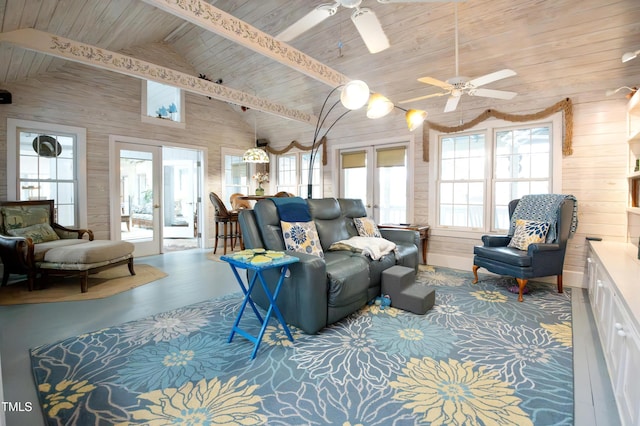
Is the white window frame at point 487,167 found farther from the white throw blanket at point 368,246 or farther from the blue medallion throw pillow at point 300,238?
the blue medallion throw pillow at point 300,238

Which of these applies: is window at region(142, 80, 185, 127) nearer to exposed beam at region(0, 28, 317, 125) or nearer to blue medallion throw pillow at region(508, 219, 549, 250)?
exposed beam at region(0, 28, 317, 125)

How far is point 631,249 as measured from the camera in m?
3.05

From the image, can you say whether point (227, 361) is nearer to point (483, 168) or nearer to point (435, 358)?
A: point (435, 358)

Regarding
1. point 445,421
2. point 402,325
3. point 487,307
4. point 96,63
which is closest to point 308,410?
point 445,421

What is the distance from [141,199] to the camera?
5.66m

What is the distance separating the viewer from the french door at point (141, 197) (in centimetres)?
550

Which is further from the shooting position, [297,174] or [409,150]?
[297,174]

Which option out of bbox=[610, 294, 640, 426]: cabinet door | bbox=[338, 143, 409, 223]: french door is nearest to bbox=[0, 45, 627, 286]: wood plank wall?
bbox=[338, 143, 409, 223]: french door

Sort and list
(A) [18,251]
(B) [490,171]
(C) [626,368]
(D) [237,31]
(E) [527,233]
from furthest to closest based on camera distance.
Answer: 1. (B) [490,171]
2. (E) [527,233]
3. (A) [18,251]
4. (D) [237,31]
5. (C) [626,368]

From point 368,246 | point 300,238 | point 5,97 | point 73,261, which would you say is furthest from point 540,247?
point 5,97

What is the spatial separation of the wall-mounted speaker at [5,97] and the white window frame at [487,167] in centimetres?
576

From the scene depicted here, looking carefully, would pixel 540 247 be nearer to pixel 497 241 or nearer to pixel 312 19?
pixel 497 241

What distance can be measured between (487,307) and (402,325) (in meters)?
1.06

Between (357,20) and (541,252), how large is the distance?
2.97 meters
